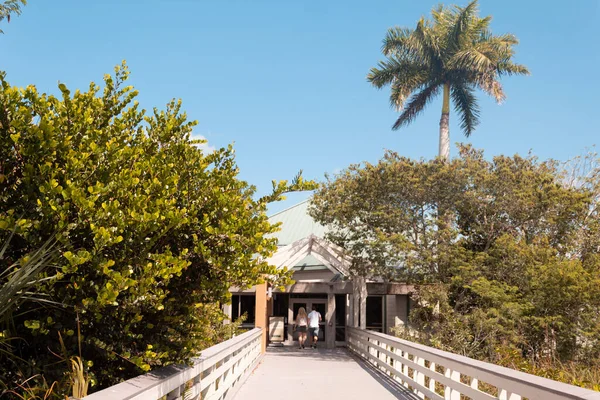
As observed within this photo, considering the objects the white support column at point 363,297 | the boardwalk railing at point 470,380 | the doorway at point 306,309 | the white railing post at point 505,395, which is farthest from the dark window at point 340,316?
the white railing post at point 505,395

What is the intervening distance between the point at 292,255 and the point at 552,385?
2237 centimetres

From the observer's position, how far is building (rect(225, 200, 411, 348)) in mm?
27578

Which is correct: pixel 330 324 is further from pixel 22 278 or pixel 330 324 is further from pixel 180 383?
pixel 22 278

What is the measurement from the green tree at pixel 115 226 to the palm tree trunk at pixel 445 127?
2624 cm

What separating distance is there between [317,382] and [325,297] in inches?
689

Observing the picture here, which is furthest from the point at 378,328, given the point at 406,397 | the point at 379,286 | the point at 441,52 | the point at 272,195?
the point at 272,195

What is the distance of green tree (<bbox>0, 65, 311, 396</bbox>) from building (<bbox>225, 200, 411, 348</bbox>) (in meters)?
17.5

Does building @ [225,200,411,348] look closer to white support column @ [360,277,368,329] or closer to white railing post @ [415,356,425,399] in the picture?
white support column @ [360,277,368,329]

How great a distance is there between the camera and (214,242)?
6445mm

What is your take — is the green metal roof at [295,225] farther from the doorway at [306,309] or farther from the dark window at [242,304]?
the doorway at [306,309]

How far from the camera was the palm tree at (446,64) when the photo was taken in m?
32.8

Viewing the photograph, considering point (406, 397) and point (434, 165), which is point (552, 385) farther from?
point (434, 165)

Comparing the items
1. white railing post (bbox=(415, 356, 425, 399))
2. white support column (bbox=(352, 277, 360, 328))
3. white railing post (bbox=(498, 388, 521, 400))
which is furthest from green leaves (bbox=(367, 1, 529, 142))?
white railing post (bbox=(498, 388, 521, 400))

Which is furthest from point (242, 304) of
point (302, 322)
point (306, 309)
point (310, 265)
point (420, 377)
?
point (420, 377)
